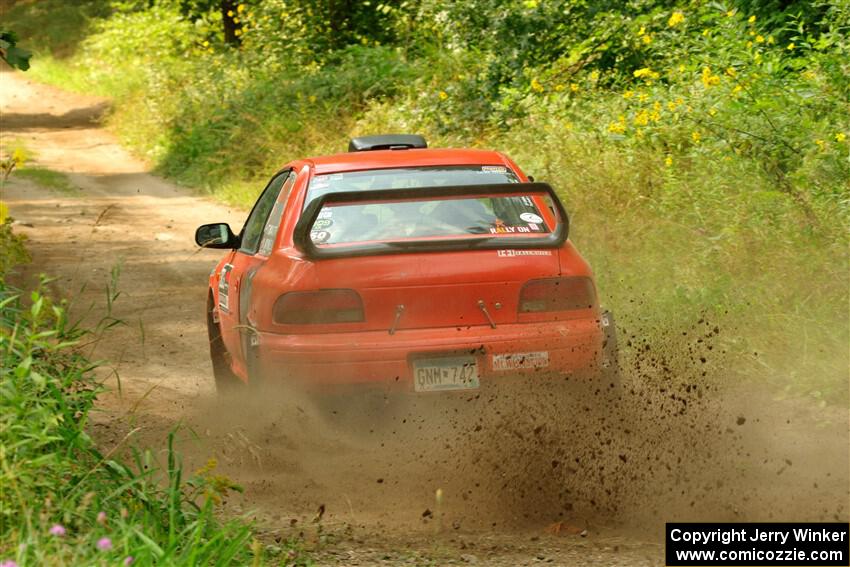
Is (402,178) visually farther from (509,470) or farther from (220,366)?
(509,470)

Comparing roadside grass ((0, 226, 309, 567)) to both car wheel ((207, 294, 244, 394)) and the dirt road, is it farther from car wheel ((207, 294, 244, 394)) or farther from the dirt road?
car wheel ((207, 294, 244, 394))

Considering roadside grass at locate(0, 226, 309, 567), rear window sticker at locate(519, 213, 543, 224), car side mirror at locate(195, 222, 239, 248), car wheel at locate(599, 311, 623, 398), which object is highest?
roadside grass at locate(0, 226, 309, 567)

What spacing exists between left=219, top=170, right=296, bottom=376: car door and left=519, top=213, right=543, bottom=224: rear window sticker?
1346 mm

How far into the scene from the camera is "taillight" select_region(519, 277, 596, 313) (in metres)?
6.16

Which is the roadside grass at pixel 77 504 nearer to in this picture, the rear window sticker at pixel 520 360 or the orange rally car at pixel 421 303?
the orange rally car at pixel 421 303

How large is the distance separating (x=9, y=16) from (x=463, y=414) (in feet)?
158

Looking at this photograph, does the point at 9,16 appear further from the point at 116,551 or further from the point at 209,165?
the point at 116,551

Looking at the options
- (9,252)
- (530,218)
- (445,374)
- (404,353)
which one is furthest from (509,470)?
(9,252)

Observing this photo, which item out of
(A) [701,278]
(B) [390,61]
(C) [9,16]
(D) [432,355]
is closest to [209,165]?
(B) [390,61]

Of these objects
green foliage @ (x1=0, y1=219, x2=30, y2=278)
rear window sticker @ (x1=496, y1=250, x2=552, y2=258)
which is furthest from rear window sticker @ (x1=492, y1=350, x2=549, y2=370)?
green foliage @ (x1=0, y1=219, x2=30, y2=278)

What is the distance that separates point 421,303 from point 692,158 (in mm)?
5003

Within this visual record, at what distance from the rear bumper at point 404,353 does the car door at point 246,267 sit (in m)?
0.30

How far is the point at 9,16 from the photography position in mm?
49625

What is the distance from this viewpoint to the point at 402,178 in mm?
6965
